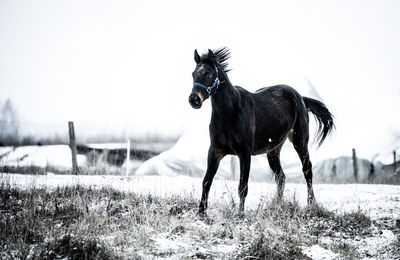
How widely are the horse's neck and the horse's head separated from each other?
4.9 inches

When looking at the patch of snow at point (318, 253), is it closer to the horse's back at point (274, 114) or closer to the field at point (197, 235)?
the field at point (197, 235)

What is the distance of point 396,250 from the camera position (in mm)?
3068

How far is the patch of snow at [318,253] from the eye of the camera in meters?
3.00

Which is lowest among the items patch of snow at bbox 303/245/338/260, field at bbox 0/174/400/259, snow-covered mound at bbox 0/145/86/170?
patch of snow at bbox 303/245/338/260

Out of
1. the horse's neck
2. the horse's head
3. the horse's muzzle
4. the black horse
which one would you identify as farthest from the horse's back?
the horse's muzzle

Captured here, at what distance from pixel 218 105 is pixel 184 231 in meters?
1.89

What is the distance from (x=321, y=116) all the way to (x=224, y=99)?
3.60 meters

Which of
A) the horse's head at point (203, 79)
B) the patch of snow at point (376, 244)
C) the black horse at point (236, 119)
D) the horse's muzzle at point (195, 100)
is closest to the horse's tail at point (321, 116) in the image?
the black horse at point (236, 119)

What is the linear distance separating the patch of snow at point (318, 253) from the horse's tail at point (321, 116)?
442 centimetres

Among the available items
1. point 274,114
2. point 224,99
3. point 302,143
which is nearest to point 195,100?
point 224,99

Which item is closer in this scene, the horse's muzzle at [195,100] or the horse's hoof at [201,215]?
the horse's muzzle at [195,100]

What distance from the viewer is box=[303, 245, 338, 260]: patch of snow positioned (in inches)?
118

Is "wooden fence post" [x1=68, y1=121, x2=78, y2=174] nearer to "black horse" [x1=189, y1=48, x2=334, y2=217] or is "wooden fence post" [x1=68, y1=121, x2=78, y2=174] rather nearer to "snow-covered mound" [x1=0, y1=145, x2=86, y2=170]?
"snow-covered mound" [x1=0, y1=145, x2=86, y2=170]

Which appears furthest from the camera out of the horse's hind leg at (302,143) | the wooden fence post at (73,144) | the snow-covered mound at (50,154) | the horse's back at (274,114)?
the snow-covered mound at (50,154)
